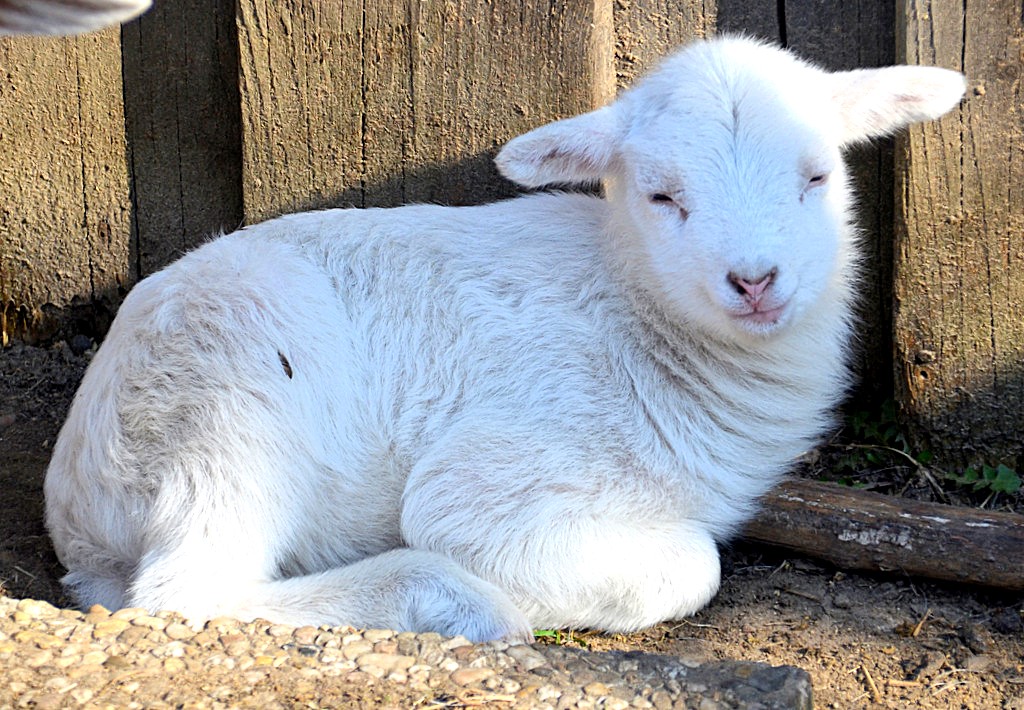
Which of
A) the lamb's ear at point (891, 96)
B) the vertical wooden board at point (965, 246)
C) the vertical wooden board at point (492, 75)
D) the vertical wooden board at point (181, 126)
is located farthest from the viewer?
the vertical wooden board at point (181, 126)

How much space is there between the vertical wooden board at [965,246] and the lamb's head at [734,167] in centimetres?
31

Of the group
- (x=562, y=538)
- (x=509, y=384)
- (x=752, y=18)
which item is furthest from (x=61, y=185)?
(x=752, y=18)

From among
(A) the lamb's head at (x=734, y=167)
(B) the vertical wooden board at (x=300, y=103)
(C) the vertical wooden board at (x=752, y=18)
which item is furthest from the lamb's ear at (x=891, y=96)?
(B) the vertical wooden board at (x=300, y=103)

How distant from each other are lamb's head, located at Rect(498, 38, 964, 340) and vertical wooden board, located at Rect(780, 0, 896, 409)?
0.49 metres

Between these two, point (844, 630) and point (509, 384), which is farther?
point (509, 384)

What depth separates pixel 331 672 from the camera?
10.1 ft

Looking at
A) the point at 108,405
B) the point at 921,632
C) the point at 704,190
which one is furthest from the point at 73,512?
the point at 921,632

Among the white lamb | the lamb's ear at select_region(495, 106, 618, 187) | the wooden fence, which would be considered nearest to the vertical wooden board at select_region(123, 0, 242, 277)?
the wooden fence

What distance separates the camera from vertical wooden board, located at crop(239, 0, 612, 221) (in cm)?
456

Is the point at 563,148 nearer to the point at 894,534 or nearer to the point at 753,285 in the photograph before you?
the point at 753,285

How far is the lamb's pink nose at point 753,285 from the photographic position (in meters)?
3.56

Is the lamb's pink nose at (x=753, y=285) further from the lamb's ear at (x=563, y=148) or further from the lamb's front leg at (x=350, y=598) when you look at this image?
the lamb's front leg at (x=350, y=598)

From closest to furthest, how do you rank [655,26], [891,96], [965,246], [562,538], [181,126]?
[562,538]
[891,96]
[965,246]
[655,26]
[181,126]

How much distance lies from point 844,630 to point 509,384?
4.48 feet
